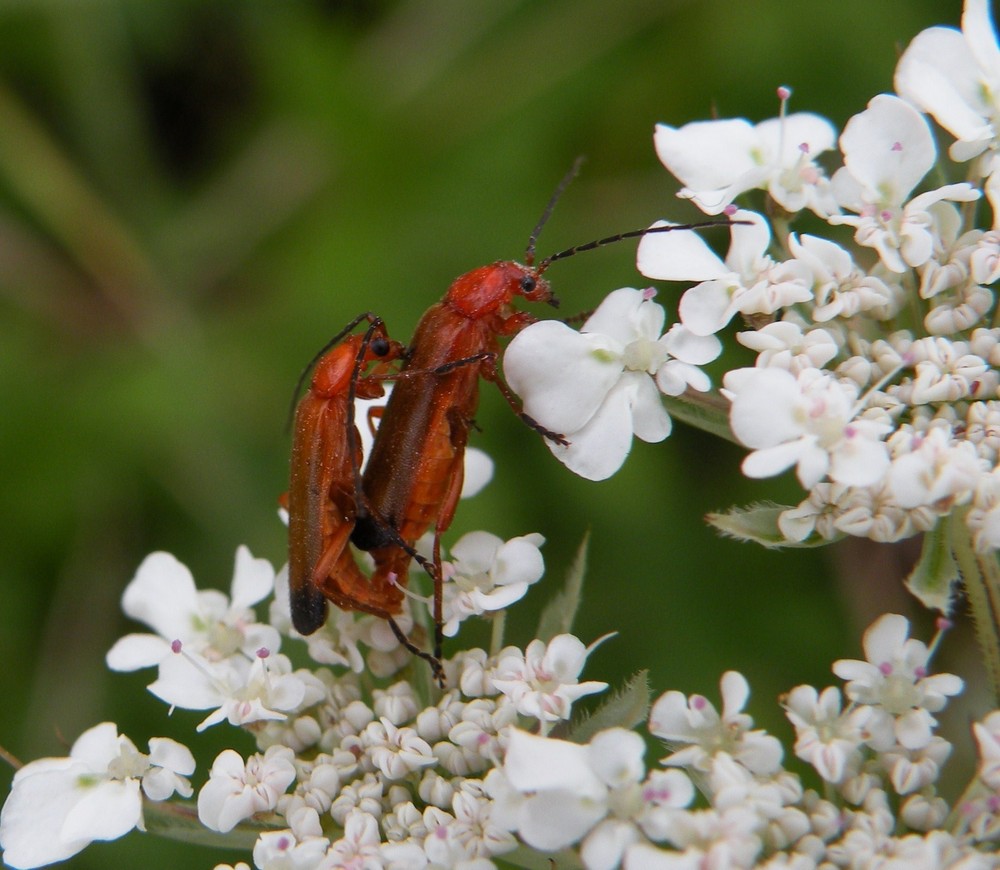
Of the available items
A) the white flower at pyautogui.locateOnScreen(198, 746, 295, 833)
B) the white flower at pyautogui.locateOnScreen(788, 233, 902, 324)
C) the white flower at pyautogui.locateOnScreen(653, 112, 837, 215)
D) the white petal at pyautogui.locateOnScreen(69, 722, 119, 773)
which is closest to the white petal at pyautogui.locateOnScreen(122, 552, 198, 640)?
the white petal at pyautogui.locateOnScreen(69, 722, 119, 773)

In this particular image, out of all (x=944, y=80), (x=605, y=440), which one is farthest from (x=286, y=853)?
(x=944, y=80)

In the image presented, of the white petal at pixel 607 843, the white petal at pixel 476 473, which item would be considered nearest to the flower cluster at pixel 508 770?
the white petal at pixel 607 843

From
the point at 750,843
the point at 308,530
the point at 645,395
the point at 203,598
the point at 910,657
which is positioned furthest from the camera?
the point at 203,598

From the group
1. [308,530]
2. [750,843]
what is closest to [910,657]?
[750,843]

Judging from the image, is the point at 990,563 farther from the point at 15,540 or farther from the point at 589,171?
the point at 15,540

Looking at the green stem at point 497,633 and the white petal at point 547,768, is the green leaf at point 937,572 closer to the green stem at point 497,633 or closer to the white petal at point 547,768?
the white petal at point 547,768

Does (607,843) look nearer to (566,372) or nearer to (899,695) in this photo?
(899,695)
